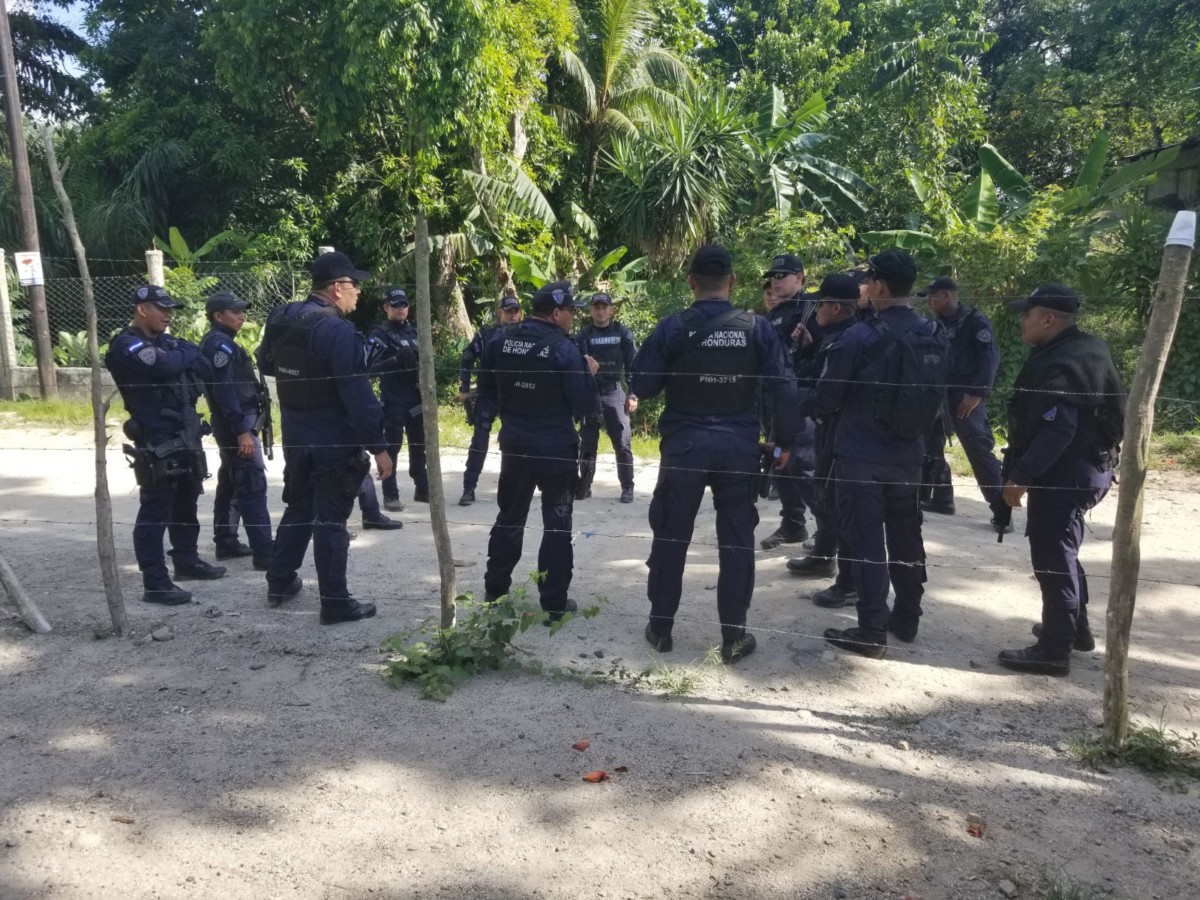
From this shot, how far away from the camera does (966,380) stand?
671 centimetres

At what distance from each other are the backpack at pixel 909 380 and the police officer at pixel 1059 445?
0.38m

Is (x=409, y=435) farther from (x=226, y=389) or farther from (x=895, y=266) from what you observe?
(x=895, y=266)

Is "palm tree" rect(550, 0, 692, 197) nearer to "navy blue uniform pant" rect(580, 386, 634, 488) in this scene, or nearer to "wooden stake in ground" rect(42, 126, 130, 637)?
"navy blue uniform pant" rect(580, 386, 634, 488)

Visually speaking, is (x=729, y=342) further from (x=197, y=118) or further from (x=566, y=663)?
(x=197, y=118)

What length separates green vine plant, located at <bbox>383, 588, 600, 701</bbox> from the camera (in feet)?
14.0

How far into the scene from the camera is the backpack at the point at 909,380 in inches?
177

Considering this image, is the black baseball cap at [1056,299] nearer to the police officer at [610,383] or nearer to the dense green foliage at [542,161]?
the police officer at [610,383]

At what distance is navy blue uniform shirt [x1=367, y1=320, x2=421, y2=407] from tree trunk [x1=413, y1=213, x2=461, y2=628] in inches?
137

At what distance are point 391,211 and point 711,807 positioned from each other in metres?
13.4

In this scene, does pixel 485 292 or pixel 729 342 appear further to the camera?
pixel 485 292

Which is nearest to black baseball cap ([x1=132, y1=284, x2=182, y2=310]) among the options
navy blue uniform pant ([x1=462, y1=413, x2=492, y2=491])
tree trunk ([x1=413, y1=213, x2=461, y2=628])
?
tree trunk ([x1=413, y1=213, x2=461, y2=628])

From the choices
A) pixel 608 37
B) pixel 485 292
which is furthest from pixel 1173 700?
pixel 608 37

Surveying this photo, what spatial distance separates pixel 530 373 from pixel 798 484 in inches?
97.3

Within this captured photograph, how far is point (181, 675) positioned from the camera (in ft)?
14.5
